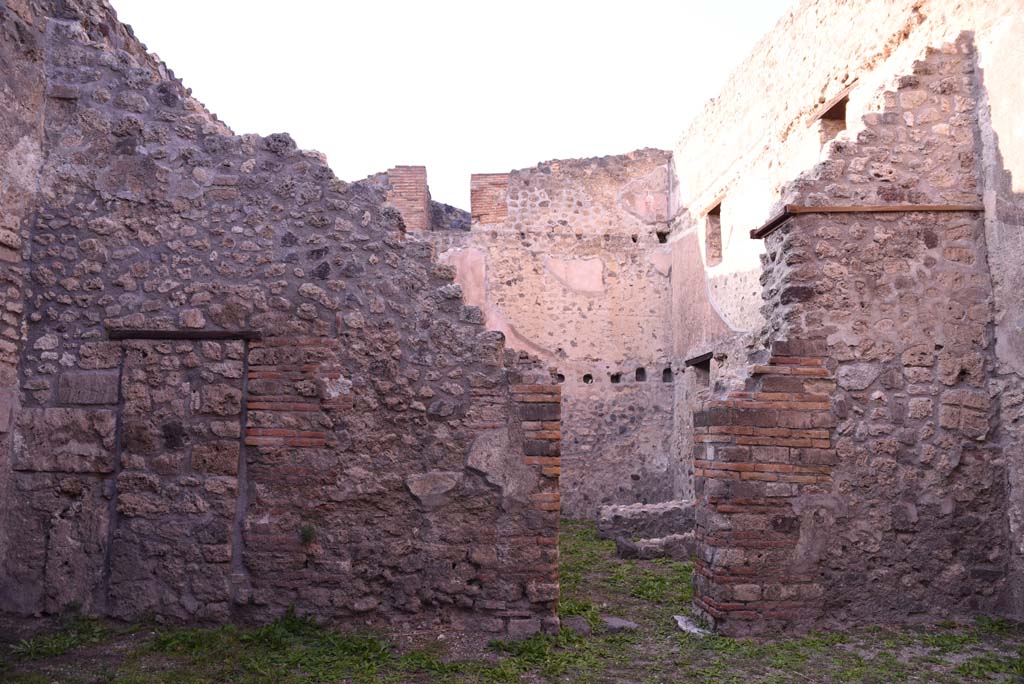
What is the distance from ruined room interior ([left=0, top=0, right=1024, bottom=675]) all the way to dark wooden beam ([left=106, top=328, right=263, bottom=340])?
0.07 ft

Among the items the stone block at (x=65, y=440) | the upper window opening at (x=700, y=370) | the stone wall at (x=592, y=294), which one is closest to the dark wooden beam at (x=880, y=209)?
the stone block at (x=65, y=440)

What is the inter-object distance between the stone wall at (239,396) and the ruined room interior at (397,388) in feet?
0.05

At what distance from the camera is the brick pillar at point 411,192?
1220 cm

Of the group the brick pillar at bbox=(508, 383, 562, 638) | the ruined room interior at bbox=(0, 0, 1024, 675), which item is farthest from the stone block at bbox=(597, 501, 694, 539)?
the brick pillar at bbox=(508, 383, 562, 638)

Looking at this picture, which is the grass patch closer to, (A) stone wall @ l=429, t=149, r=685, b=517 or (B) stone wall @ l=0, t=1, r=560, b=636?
(B) stone wall @ l=0, t=1, r=560, b=636

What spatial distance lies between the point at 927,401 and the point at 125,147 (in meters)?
5.74

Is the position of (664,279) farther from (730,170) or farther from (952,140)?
(952,140)

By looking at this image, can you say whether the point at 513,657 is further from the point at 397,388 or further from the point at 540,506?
the point at 397,388

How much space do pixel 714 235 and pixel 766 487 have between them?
589 centimetres

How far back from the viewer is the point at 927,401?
5359mm

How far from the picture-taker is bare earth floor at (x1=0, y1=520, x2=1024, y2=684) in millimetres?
4211

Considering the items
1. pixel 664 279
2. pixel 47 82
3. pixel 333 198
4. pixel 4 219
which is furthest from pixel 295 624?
pixel 664 279

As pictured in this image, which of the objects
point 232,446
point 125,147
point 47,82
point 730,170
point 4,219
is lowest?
point 232,446

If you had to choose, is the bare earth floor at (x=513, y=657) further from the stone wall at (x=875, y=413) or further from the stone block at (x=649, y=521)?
the stone block at (x=649, y=521)
